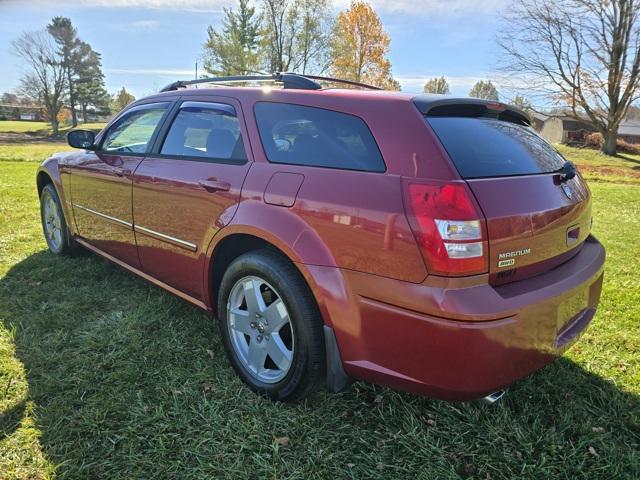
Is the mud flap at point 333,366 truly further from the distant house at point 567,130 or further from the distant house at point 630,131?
the distant house at point 630,131

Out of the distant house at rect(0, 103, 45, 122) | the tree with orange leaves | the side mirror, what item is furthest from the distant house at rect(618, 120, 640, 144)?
the distant house at rect(0, 103, 45, 122)

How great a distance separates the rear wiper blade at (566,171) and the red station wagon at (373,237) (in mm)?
Answer: 15

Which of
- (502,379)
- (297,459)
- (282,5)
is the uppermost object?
(282,5)

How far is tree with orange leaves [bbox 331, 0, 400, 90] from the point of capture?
3388cm

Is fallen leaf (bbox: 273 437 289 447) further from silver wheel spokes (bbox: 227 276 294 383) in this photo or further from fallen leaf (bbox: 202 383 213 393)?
fallen leaf (bbox: 202 383 213 393)

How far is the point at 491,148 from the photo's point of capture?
2.18 meters

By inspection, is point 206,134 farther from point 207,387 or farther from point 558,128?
point 558,128


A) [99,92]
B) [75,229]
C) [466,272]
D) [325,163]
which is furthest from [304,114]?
[99,92]

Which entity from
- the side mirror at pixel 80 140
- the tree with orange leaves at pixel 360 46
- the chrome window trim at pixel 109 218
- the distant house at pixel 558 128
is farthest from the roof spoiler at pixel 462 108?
the distant house at pixel 558 128

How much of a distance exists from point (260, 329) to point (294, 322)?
320 mm

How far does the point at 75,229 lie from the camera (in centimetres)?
423

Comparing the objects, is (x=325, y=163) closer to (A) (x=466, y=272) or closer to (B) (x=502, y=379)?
(A) (x=466, y=272)

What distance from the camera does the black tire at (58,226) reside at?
4438 millimetres

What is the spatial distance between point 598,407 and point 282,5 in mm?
39844
